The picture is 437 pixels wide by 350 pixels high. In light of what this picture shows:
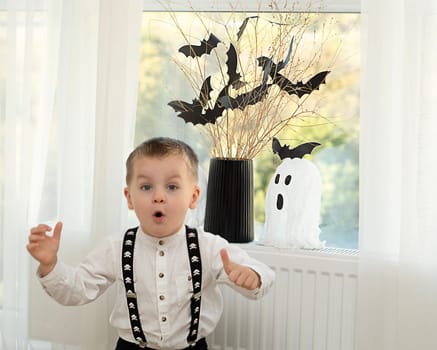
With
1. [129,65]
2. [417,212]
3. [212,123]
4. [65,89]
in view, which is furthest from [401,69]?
[65,89]

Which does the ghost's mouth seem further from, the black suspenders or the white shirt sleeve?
the white shirt sleeve

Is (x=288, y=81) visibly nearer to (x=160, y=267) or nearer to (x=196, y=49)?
(x=196, y=49)

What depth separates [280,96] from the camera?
2145 millimetres

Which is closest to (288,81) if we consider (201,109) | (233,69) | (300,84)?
(300,84)

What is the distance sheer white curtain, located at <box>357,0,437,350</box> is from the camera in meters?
1.82

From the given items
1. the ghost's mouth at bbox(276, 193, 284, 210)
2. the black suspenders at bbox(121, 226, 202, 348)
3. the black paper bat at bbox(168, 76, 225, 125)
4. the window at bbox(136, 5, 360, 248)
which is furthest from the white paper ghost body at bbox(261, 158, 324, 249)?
the black suspenders at bbox(121, 226, 202, 348)

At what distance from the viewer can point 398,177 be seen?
1.88m

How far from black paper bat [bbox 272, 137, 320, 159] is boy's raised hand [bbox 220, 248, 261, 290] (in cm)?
56

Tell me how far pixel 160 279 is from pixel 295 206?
507 mm

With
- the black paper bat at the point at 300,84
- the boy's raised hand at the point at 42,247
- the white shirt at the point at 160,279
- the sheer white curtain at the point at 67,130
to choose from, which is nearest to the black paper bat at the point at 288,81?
the black paper bat at the point at 300,84

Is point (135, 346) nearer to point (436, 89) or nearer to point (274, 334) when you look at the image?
point (274, 334)

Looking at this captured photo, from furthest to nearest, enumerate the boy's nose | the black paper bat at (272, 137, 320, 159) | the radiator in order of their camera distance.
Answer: the black paper bat at (272, 137, 320, 159)
the radiator
the boy's nose

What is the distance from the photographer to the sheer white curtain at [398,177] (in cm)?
182

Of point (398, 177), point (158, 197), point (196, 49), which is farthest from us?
point (196, 49)
